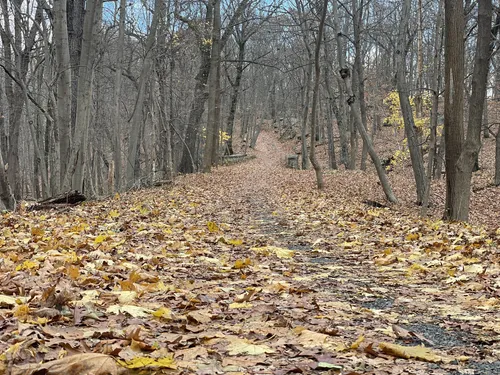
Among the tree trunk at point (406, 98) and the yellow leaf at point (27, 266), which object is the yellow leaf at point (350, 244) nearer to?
the yellow leaf at point (27, 266)

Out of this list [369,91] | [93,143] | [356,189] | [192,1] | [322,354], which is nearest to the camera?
[322,354]

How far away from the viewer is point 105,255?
194 inches

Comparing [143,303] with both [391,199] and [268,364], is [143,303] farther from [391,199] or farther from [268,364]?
[391,199]

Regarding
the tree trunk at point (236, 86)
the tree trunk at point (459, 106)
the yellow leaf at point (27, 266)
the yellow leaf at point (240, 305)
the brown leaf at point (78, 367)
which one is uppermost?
the tree trunk at point (236, 86)

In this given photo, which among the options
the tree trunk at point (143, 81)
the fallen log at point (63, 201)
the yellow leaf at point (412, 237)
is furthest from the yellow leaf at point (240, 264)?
the tree trunk at point (143, 81)

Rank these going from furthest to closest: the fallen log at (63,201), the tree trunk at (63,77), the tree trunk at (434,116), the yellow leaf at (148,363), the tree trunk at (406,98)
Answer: the tree trunk at (406,98) < the tree trunk at (434,116) < the tree trunk at (63,77) < the fallen log at (63,201) < the yellow leaf at (148,363)

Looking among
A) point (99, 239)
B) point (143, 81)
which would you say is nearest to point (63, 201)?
point (99, 239)

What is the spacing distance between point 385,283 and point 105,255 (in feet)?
8.96

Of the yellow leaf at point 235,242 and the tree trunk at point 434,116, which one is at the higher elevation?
the tree trunk at point 434,116

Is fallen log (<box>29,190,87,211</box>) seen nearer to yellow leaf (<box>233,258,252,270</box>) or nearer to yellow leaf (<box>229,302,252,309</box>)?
yellow leaf (<box>233,258,252,270</box>)

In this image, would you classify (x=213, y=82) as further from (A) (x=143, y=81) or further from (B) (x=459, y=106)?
(B) (x=459, y=106)

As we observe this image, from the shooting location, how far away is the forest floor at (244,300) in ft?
7.00

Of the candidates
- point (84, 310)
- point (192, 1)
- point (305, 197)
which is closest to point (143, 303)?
point (84, 310)

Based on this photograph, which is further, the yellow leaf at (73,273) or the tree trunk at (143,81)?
the tree trunk at (143,81)
